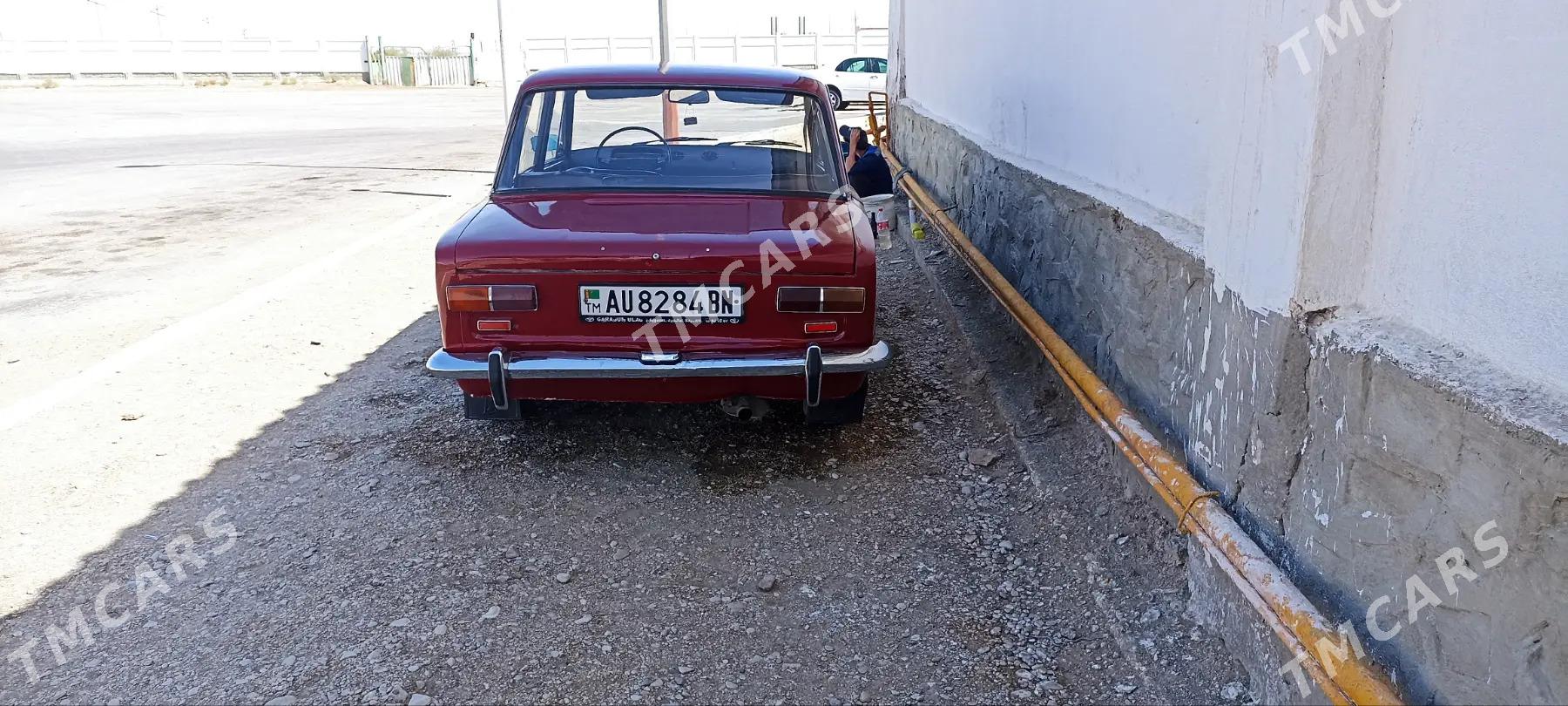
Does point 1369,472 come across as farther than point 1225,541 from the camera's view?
No

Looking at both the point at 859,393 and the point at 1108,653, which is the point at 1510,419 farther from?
the point at 859,393

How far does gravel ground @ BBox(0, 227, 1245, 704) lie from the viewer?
2.88 meters

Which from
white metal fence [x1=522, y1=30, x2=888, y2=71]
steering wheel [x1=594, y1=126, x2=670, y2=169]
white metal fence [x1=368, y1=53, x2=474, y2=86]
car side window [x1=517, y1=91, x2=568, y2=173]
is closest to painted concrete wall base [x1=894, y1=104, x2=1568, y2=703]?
steering wheel [x1=594, y1=126, x2=670, y2=169]

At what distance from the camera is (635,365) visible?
12.6ft

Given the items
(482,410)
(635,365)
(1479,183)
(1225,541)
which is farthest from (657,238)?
(1479,183)

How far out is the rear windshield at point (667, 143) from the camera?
4707mm

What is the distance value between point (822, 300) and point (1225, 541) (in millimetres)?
1636

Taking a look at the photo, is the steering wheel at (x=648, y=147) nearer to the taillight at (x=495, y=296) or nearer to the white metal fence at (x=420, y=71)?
the taillight at (x=495, y=296)

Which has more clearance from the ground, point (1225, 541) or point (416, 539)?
point (1225, 541)

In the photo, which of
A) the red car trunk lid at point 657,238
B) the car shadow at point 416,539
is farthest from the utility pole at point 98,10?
the red car trunk lid at point 657,238

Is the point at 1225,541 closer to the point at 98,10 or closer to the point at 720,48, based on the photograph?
the point at 720,48

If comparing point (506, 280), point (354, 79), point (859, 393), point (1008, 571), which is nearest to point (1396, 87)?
point (1008, 571)

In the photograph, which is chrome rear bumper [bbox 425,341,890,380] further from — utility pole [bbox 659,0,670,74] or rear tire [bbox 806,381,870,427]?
utility pole [bbox 659,0,670,74]

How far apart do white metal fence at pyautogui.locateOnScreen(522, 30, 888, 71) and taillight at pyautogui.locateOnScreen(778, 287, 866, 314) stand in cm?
4293
